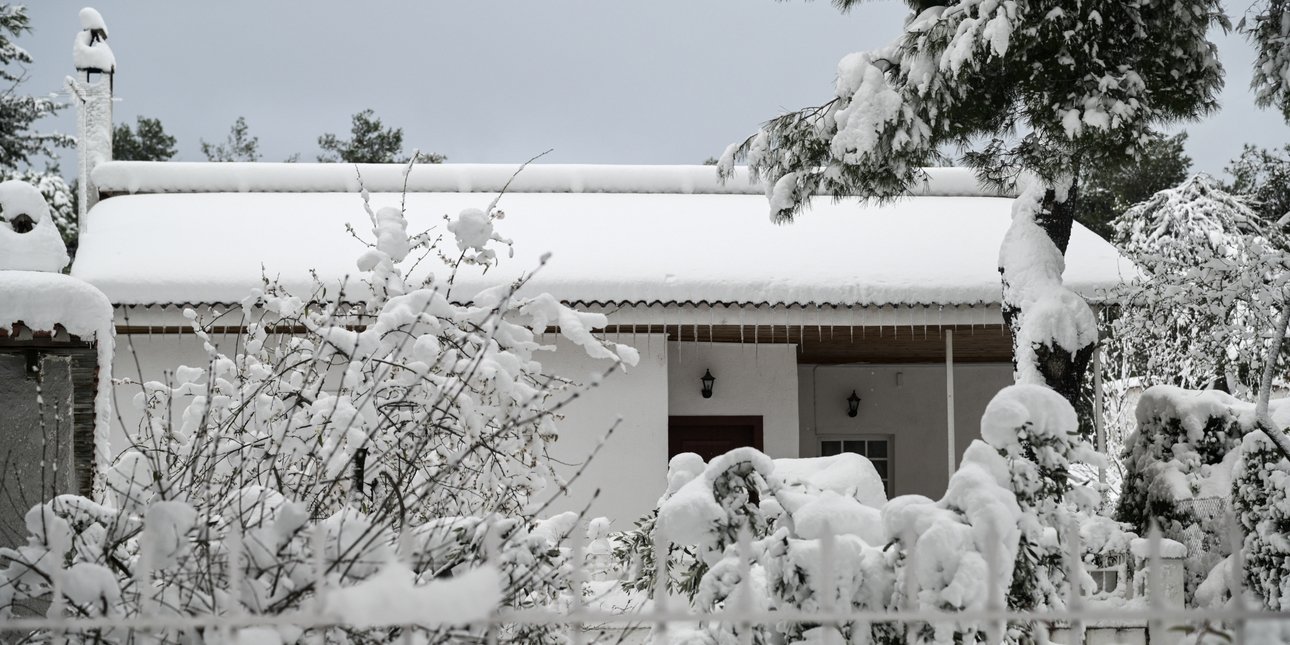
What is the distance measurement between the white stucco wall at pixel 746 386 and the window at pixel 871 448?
2.69m

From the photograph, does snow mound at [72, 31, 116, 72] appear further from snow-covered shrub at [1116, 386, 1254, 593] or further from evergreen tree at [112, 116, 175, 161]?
evergreen tree at [112, 116, 175, 161]

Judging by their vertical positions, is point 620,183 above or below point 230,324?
above

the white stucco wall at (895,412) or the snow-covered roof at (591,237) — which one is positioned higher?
the snow-covered roof at (591,237)

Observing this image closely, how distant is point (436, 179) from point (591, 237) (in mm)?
2966

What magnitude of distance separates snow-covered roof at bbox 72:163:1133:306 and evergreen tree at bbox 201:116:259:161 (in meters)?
24.1

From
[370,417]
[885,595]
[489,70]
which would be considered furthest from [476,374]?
[489,70]

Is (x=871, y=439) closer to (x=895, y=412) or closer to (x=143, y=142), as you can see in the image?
(x=895, y=412)

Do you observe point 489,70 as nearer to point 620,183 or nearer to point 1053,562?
point 620,183

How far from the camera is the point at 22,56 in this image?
24.1 m

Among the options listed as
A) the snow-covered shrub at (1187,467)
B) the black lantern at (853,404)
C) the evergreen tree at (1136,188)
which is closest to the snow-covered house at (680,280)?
the black lantern at (853,404)

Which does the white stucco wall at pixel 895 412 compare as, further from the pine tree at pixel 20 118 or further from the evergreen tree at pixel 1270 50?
the pine tree at pixel 20 118

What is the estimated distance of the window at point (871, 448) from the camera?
14.9 m

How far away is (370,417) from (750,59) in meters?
75.3

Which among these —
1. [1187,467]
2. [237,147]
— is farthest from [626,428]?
[237,147]
